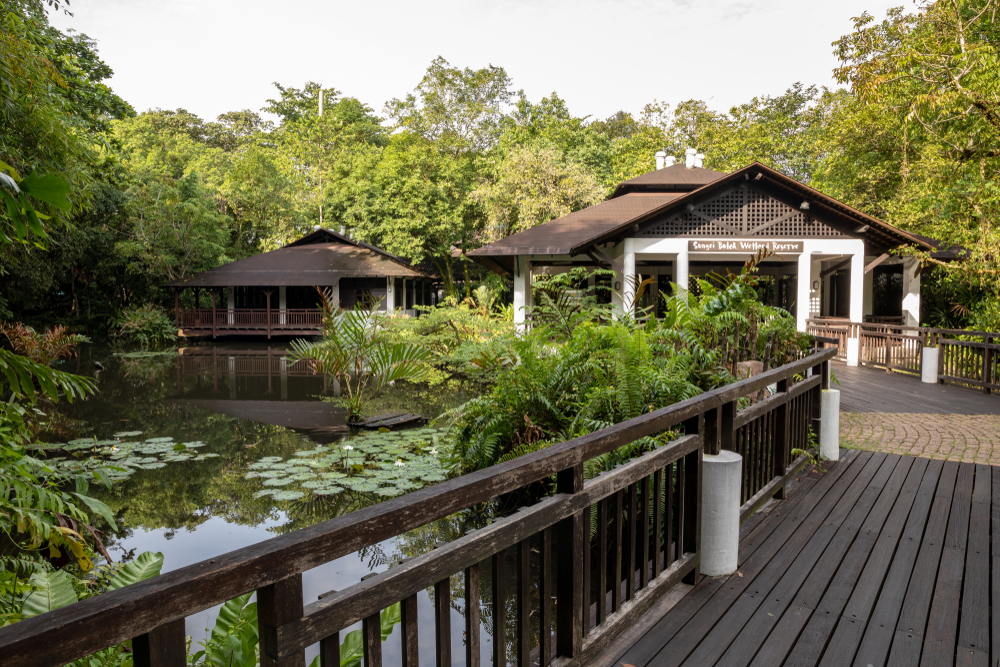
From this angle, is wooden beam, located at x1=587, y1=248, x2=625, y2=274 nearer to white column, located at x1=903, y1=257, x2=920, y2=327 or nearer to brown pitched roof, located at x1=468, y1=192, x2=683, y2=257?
brown pitched roof, located at x1=468, y1=192, x2=683, y2=257

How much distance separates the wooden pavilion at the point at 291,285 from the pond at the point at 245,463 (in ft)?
45.3

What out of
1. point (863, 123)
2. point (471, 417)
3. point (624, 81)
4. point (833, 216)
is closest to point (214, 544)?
point (471, 417)

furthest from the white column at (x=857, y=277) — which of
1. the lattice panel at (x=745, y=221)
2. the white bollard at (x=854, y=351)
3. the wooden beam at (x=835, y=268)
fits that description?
the white bollard at (x=854, y=351)

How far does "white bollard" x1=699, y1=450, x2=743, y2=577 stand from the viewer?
3.39 metres

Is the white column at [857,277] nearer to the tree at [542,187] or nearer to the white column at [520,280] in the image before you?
the white column at [520,280]

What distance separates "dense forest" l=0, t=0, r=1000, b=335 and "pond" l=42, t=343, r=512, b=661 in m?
2.83

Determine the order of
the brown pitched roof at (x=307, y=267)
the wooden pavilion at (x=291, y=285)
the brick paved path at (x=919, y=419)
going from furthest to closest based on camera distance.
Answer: the wooden pavilion at (x=291, y=285), the brown pitched roof at (x=307, y=267), the brick paved path at (x=919, y=419)

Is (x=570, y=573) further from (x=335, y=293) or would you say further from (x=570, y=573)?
(x=335, y=293)

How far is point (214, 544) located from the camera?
579 cm

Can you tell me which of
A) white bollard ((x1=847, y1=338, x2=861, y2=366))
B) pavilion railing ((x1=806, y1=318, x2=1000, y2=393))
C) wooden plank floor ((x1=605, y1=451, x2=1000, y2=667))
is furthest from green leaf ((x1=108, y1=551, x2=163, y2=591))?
white bollard ((x1=847, y1=338, x2=861, y2=366))

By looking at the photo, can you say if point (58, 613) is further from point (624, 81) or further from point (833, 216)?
point (624, 81)

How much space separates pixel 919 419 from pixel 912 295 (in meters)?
11.8

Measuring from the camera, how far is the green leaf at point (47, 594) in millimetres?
2846

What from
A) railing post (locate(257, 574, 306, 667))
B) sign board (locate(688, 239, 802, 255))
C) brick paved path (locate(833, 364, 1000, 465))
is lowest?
brick paved path (locate(833, 364, 1000, 465))
